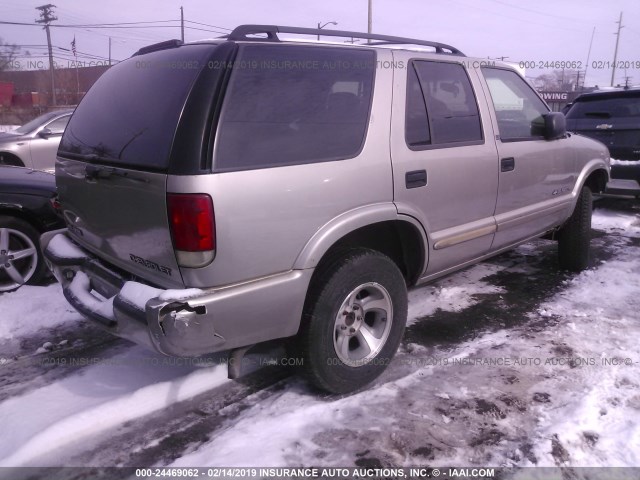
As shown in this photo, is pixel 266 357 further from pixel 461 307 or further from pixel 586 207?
pixel 586 207

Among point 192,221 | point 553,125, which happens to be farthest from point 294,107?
point 553,125

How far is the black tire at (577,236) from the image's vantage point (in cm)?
473

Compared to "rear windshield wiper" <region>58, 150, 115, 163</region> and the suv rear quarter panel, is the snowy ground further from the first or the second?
"rear windshield wiper" <region>58, 150, 115, 163</region>

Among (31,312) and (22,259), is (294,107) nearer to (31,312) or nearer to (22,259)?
(31,312)

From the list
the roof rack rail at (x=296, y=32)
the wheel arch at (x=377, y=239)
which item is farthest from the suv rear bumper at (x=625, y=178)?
the wheel arch at (x=377, y=239)

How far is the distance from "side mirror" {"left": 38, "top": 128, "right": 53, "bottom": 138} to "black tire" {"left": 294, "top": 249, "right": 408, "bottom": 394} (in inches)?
324

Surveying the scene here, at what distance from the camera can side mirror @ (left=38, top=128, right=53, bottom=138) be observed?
896cm

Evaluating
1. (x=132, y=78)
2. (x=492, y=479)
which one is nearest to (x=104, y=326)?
(x=132, y=78)

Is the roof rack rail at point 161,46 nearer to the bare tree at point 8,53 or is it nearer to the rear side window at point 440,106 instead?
the rear side window at point 440,106

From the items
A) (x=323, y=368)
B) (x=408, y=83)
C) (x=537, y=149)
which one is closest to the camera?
(x=323, y=368)

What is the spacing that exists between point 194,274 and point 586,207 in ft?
13.2

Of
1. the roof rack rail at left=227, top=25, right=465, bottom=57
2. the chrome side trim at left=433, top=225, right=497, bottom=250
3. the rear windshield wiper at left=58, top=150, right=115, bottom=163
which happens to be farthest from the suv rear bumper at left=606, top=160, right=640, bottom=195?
the rear windshield wiper at left=58, top=150, right=115, bottom=163

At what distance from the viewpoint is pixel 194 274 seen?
2.18 m

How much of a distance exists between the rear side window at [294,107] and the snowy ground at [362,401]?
1.36 meters
